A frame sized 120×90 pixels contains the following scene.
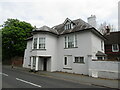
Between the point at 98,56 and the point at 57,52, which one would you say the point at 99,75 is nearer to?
the point at 98,56

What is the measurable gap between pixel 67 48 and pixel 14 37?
18513 millimetres

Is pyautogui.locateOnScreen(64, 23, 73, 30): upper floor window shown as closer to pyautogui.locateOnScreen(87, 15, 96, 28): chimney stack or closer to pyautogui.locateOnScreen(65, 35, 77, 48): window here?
pyautogui.locateOnScreen(65, 35, 77, 48): window

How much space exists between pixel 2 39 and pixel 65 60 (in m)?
21.8

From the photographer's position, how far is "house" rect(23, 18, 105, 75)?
14.5 metres

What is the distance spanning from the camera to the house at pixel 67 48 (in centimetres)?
1452

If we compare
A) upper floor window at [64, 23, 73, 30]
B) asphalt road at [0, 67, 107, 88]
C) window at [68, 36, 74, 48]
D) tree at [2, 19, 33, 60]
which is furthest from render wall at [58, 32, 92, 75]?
tree at [2, 19, 33, 60]

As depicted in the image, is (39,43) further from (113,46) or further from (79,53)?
(113,46)

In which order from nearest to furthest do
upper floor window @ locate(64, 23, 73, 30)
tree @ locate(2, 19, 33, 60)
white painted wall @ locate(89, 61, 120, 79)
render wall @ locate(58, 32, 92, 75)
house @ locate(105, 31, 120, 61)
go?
white painted wall @ locate(89, 61, 120, 79) < render wall @ locate(58, 32, 92, 75) < upper floor window @ locate(64, 23, 73, 30) < house @ locate(105, 31, 120, 61) < tree @ locate(2, 19, 33, 60)

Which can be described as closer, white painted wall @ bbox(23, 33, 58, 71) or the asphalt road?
the asphalt road

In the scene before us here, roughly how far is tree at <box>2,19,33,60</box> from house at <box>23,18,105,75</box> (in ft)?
41.5

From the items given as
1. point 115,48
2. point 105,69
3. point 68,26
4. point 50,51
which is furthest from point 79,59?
point 115,48

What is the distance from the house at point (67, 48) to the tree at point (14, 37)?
1264 centimetres

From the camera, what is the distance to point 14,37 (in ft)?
91.1

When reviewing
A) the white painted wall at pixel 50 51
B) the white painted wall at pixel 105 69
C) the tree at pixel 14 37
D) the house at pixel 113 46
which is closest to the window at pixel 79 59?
the white painted wall at pixel 105 69
